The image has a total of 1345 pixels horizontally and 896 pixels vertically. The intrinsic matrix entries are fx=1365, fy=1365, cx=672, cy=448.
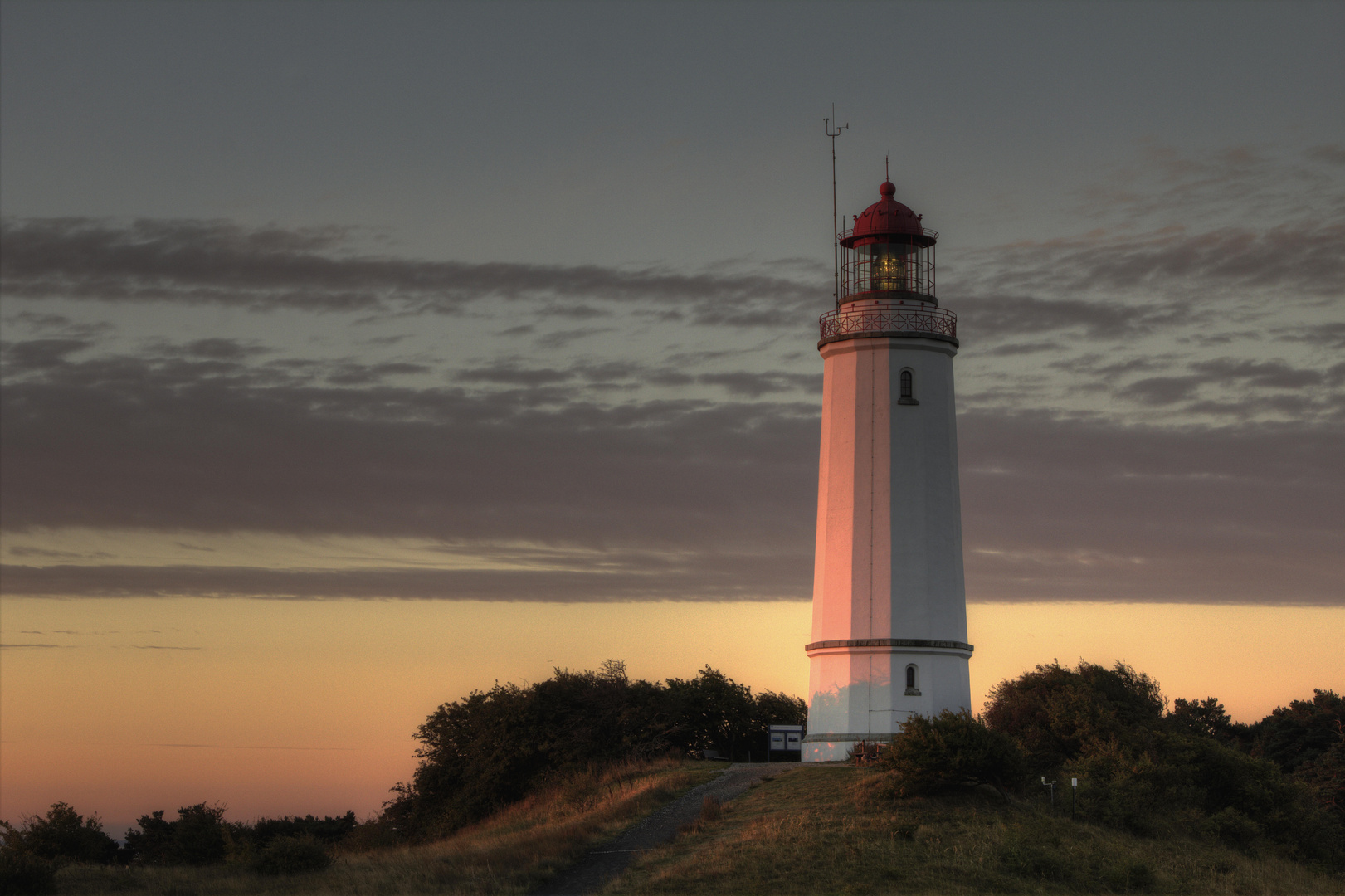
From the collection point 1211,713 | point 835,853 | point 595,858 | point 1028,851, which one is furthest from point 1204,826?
point 1211,713

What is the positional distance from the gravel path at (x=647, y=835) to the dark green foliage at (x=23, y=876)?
10671mm

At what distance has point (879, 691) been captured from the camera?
39.8 metres

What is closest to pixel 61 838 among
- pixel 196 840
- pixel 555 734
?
pixel 196 840

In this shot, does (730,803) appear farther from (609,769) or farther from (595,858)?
(609,769)

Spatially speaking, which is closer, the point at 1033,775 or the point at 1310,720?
the point at 1033,775

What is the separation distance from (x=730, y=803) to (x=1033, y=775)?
7.66m

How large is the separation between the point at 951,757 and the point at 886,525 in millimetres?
9950

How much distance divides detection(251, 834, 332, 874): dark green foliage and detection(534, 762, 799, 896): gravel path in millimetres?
6933

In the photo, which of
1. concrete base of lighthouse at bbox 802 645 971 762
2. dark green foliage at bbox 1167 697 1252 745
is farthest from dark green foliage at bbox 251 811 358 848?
dark green foliage at bbox 1167 697 1252 745

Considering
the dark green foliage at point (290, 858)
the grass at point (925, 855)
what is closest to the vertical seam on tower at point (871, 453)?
the grass at point (925, 855)

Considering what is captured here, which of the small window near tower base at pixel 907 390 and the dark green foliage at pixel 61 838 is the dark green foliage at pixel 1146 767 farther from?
the dark green foliage at pixel 61 838

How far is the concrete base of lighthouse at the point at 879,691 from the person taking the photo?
3959cm

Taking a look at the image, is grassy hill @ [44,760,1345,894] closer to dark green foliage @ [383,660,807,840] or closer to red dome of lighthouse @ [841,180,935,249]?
dark green foliage @ [383,660,807,840]

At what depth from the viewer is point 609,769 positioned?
4288cm
